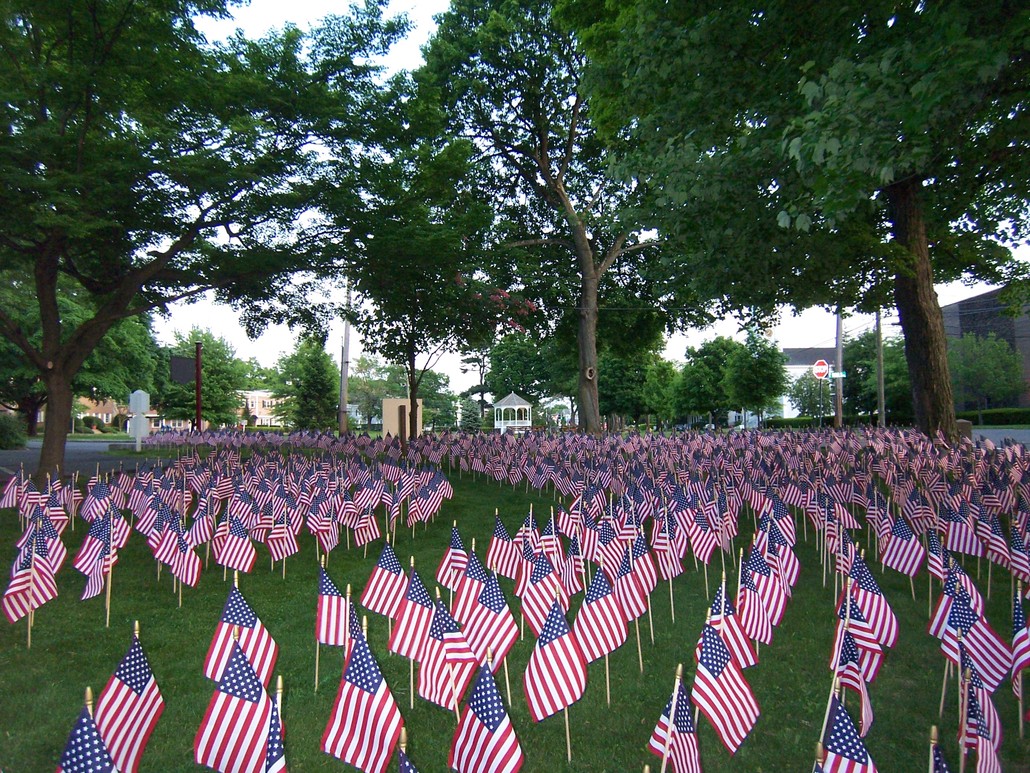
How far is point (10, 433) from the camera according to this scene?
3284cm

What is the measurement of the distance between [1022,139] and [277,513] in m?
12.6

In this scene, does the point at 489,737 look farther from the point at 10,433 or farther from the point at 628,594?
the point at 10,433

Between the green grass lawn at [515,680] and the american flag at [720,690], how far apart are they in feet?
A: 2.18

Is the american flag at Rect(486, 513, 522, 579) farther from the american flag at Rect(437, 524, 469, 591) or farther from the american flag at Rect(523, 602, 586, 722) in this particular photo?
the american flag at Rect(523, 602, 586, 722)

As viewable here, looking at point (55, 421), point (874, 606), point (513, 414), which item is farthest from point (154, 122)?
point (513, 414)

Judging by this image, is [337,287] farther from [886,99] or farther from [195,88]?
[886,99]

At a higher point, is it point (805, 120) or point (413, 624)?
point (805, 120)

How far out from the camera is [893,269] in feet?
55.4

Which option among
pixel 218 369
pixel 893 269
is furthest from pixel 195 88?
pixel 218 369

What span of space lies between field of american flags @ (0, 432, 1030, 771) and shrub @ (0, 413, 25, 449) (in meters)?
26.8

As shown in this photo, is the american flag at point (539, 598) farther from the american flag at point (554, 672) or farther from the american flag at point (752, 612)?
the american flag at point (752, 612)

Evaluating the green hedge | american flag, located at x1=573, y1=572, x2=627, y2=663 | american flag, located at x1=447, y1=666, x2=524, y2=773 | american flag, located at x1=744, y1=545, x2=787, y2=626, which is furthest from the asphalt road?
the green hedge

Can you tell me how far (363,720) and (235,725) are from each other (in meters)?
0.70

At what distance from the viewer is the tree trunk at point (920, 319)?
55.8ft
